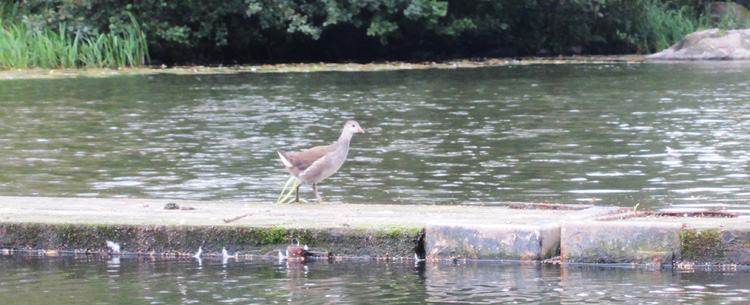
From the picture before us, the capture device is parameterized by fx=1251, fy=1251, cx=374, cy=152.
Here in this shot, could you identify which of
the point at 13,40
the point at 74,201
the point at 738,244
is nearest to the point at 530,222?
the point at 738,244

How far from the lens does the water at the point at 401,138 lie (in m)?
12.2

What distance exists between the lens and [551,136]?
16.8 m

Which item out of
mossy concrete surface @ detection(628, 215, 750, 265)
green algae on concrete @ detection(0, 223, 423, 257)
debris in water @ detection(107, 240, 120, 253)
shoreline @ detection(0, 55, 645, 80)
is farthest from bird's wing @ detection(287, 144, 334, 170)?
shoreline @ detection(0, 55, 645, 80)

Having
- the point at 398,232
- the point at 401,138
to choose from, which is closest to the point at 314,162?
the point at 398,232

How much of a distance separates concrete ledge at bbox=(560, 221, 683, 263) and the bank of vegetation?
78.1ft

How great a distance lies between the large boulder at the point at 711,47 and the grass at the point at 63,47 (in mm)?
15248

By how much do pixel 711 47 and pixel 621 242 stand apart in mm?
29495

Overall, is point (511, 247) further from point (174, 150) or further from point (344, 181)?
point (174, 150)

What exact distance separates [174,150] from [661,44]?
27903 mm

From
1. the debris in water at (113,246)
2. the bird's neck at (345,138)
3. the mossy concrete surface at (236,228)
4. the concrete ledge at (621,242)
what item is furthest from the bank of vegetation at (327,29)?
the concrete ledge at (621,242)

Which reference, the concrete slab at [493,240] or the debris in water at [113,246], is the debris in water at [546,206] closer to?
the concrete slab at [493,240]

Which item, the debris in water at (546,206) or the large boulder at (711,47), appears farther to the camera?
the large boulder at (711,47)

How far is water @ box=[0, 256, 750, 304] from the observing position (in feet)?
24.1

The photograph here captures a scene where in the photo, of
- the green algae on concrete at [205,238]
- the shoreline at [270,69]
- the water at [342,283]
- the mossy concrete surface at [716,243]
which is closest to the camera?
the water at [342,283]
